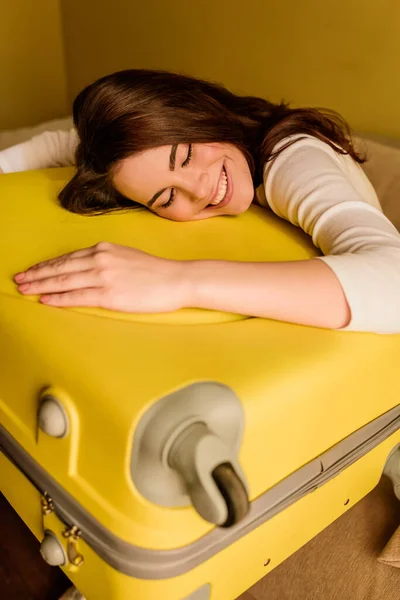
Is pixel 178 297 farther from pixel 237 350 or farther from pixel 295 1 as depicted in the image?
pixel 295 1

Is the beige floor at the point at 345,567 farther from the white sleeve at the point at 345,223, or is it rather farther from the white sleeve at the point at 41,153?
the white sleeve at the point at 41,153

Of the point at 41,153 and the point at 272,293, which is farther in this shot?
the point at 41,153

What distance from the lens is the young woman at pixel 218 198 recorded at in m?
0.51

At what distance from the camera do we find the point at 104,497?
0.43m

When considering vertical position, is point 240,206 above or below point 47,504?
above

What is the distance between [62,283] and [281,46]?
933 mm

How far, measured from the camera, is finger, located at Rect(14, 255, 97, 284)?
0.53m

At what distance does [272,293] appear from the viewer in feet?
1.67

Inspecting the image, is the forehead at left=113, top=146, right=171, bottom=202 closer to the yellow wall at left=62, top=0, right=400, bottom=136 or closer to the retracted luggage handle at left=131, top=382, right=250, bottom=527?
the retracted luggage handle at left=131, top=382, right=250, bottom=527

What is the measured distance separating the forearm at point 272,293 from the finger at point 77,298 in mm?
85

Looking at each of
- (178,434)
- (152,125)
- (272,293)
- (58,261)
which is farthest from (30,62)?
(178,434)

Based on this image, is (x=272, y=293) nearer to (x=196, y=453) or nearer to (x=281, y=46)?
(x=196, y=453)

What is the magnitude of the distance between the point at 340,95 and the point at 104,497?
39.8 inches

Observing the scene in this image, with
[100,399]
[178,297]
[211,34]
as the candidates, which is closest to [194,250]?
[178,297]
